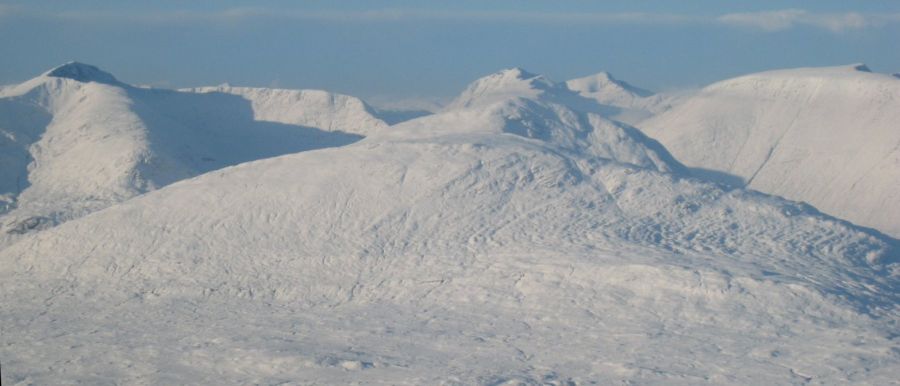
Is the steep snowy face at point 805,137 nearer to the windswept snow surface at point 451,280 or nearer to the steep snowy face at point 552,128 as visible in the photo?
the steep snowy face at point 552,128

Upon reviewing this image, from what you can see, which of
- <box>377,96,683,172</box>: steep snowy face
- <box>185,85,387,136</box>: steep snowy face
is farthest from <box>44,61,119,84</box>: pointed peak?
<box>377,96,683,172</box>: steep snowy face

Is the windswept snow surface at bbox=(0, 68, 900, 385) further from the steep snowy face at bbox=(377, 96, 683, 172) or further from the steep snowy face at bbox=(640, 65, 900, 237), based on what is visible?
the steep snowy face at bbox=(640, 65, 900, 237)

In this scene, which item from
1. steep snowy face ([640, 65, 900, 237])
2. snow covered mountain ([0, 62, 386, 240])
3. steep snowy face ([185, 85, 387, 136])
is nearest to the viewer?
snow covered mountain ([0, 62, 386, 240])

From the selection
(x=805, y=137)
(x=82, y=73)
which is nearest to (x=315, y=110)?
(x=82, y=73)

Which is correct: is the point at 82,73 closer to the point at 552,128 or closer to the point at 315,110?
the point at 315,110

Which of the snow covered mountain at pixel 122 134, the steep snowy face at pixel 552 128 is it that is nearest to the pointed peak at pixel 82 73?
the snow covered mountain at pixel 122 134

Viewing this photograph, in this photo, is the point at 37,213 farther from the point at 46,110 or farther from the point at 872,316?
the point at 872,316
